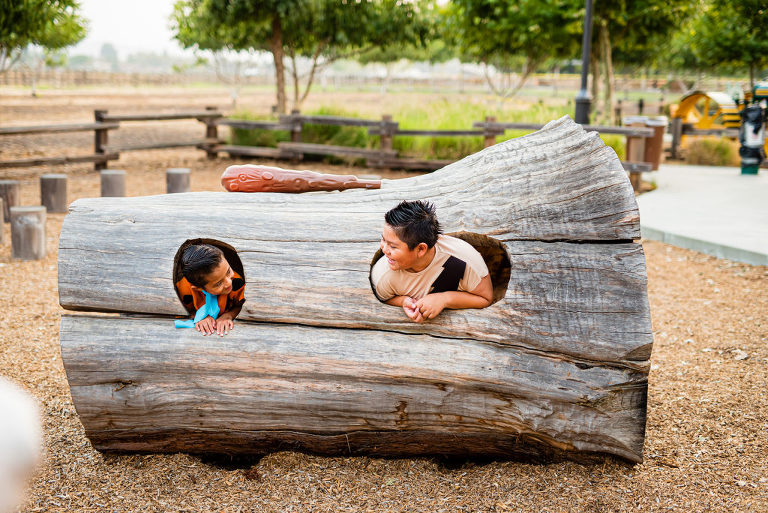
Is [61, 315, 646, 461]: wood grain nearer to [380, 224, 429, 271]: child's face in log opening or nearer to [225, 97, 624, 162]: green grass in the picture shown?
[380, 224, 429, 271]: child's face in log opening

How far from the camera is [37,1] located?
10625 millimetres

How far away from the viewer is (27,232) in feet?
21.9

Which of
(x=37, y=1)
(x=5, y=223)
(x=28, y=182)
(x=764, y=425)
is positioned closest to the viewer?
(x=764, y=425)

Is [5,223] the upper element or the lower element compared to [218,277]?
lower

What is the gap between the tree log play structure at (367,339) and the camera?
2.92 metres

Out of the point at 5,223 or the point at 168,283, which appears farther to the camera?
the point at 5,223

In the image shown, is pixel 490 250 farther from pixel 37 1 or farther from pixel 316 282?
pixel 37 1

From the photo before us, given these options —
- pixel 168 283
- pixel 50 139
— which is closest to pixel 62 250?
pixel 168 283

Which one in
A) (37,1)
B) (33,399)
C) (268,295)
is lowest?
(33,399)

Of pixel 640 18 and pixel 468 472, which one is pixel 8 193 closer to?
pixel 468 472

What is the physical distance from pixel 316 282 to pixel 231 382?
1.86 feet

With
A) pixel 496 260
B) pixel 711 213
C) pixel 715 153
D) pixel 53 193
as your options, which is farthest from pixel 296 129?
pixel 496 260

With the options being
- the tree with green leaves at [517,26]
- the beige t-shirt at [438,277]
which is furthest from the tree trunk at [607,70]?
the beige t-shirt at [438,277]

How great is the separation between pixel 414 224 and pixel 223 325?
0.96 metres
